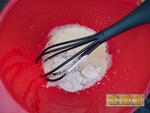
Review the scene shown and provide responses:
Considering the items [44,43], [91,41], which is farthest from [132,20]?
[44,43]

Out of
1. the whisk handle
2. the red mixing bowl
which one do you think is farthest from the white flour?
the whisk handle

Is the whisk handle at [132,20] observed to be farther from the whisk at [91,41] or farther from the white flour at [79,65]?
the white flour at [79,65]

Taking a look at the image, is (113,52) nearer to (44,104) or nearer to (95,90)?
(95,90)
